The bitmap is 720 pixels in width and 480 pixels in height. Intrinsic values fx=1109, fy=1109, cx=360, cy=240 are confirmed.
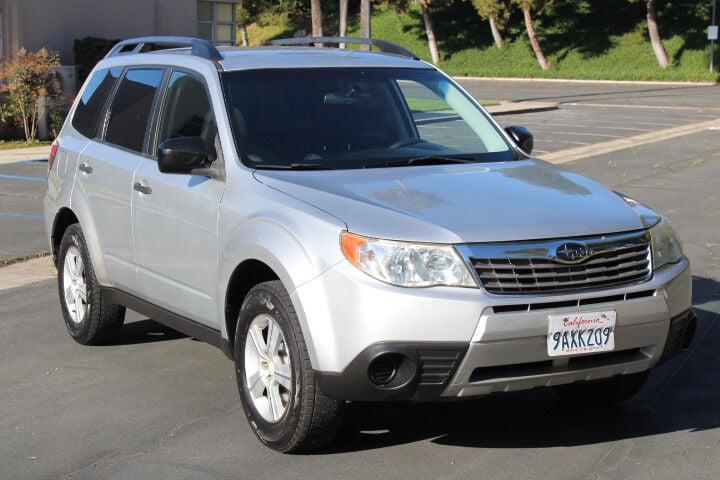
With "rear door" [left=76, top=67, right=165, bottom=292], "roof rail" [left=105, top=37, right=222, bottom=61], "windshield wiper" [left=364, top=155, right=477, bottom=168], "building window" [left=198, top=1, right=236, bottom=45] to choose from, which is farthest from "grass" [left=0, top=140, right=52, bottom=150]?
"windshield wiper" [left=364, top=155, right=477, bottom=168]

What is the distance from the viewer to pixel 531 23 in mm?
58406

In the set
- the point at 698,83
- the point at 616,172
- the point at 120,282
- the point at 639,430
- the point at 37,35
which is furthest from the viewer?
the point at 698,83

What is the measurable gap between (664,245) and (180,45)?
317 cm

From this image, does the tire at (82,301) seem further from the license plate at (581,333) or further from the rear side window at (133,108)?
the license plate at (581,333)

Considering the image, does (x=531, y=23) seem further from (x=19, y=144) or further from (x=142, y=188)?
(x=142, y=188)

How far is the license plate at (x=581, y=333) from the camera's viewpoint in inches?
177

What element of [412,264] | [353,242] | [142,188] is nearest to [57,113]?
[142,188]

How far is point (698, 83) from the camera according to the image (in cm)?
5081

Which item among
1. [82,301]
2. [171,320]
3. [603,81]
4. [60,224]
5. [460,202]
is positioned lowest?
[603,81]

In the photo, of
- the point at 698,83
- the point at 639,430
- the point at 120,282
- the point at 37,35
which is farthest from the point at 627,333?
the point at 698,83

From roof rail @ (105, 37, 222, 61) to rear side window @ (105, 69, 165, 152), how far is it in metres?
0.24

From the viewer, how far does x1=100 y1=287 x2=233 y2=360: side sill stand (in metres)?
5.46

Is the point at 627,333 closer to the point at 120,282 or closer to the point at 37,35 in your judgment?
the point at 120,282

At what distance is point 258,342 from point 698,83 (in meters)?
49.1
